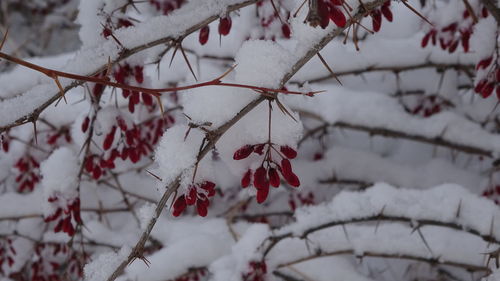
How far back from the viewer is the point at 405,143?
3973 millimetres

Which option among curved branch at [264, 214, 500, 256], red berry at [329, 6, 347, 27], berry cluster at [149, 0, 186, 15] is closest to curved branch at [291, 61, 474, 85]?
berry cluster at [149, 0, 186, 15]

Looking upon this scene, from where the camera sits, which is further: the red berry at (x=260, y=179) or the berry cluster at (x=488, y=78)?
the berry cluster at (x=488, y=78)

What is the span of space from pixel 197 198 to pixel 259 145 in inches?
8.3

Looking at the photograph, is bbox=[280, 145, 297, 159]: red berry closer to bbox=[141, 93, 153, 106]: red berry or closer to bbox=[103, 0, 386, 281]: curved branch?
bbox=[103, 0, 386, 281]: curved branch

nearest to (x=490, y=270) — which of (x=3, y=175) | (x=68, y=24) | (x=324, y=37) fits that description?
(x=324, y=37)

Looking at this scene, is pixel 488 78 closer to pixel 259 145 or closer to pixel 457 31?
pixel 457 31

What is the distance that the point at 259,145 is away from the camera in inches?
45.7

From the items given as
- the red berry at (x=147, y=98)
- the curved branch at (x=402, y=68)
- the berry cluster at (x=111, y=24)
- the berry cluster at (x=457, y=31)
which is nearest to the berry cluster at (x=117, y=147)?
the red berry at (x=147, y=98)

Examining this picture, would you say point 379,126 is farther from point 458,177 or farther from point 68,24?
point 68,24

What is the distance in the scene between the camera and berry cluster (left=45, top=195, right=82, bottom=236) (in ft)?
6.32

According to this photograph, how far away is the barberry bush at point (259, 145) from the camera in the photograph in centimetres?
121

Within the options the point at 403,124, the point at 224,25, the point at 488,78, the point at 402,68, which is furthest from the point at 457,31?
the point at 224,25

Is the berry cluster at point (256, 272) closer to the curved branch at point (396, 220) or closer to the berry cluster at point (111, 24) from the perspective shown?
the curved branch at point (396, 220)

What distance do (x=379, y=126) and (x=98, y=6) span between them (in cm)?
179
